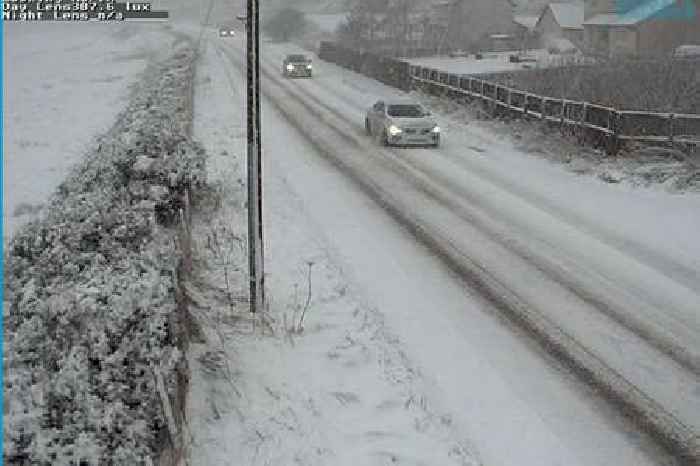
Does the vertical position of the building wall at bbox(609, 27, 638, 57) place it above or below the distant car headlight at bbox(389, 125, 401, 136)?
above

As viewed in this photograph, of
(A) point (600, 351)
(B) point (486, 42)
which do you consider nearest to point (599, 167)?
(A) point (600, 351)

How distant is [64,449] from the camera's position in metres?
4.78

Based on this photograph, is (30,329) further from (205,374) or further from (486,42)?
(486,42)

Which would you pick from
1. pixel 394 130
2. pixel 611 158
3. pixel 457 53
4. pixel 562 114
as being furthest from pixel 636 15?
pixel 611 158

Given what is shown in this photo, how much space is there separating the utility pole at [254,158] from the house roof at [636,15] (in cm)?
5642

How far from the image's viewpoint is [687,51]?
179 feet

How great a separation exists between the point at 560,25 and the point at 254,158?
7012 cm

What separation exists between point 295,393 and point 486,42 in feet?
244

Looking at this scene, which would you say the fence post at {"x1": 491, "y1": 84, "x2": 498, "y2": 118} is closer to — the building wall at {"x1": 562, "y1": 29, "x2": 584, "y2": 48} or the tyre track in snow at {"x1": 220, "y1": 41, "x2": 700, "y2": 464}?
the tyre track in snow at {"x1": 220, "y1": 41, "x2": 700, "y2": 464}

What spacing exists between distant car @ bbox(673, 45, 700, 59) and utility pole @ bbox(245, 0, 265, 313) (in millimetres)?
48095

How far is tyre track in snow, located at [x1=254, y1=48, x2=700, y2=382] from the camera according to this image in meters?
9.60

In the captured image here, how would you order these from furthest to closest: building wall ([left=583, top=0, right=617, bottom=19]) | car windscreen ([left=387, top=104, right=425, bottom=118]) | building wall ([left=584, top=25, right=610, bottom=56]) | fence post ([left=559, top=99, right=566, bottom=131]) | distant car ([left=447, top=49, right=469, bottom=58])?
distant car ([left=447, top=49, right=469, bottom=58]) < building wall ([left=583, top=0, right=617, bottom=19]) < building wall ([left=584, top=25, right=610, bottom=56]) < car windscreen ([left=387, top=104, right=425, bottom=118]) < fence post ([left=559, top=99, right=566, bottom=131])

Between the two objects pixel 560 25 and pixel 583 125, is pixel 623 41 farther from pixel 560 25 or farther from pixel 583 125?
pixel 583 125

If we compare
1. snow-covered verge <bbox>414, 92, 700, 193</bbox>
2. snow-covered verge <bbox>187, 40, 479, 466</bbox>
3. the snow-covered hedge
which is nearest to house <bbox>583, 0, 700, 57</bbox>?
snow-covered verge <bbox>414, 92, 700, 193</bbox>
